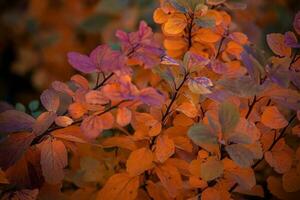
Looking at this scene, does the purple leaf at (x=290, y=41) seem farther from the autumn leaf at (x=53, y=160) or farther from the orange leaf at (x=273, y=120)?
the autumn leaf at (x=53, y=160)

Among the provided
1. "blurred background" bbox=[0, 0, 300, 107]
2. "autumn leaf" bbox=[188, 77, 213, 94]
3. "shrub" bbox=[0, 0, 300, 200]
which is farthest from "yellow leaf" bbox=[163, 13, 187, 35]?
"blurred background" bbox=[0, 0, 300, 107]

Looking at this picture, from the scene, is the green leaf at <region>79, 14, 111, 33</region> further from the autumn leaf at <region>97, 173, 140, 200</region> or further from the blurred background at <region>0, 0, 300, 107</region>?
the autumn leaf at <region>97, 173, 140, 200</region>

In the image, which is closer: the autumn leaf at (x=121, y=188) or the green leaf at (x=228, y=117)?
the green leaf at (x=228, y=117)

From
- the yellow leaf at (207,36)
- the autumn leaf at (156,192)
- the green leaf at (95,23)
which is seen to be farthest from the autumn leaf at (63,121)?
the green leaf at (95,23)

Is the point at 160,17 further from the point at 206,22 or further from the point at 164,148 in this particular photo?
the point at 164,148

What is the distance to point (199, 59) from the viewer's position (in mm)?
815

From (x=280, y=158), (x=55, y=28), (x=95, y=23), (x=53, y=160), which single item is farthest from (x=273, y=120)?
(x=55, y=28)

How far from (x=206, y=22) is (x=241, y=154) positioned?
265 millimetres

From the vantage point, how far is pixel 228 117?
747mm

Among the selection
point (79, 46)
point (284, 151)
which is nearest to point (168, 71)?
point (284, 151)

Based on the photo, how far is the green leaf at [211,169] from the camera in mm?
761

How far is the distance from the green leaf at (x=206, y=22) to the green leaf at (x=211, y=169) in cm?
25

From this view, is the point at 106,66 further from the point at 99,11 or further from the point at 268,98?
the point at 99,11

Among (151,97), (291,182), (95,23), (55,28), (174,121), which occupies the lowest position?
(55,28)
